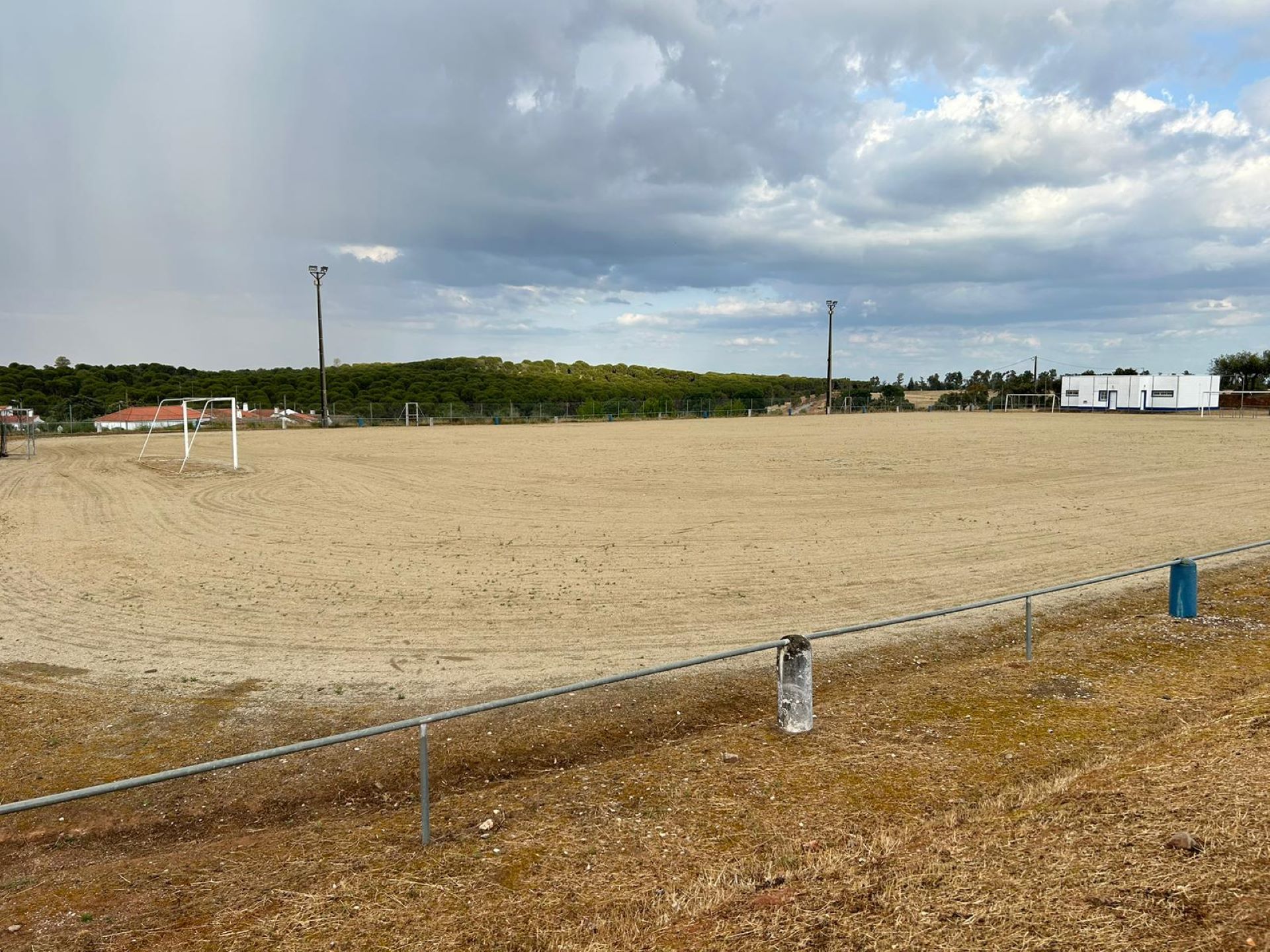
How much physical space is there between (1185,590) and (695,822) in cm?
787

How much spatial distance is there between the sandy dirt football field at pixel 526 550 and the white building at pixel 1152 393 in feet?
189

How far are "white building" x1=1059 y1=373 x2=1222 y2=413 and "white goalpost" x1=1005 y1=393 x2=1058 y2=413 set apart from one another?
5956mm

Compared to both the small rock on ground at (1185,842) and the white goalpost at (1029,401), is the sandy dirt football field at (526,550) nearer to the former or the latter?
the small rock on ground at (1185,842)

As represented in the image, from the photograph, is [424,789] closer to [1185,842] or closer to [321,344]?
[1185,842]

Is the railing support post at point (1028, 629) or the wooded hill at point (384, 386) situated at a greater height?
the wooded hill at point (384, 386)

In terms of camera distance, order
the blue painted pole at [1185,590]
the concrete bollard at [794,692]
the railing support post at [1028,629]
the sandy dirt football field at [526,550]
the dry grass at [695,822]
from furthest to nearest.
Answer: the blue painted pole at [1185,590]
the sandy dirt football field at [526,550]
the railing support post at [1028,629]
the concrete bollard at [794,692]
the dry grass at [695,822]

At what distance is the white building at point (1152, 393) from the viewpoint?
81.4 m

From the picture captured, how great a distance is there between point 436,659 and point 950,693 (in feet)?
17.9

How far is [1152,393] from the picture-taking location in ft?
273

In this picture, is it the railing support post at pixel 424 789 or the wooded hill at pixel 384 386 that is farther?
the wooded hill at pixel 384 386

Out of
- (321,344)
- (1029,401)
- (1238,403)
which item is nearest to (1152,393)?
(1238,403)

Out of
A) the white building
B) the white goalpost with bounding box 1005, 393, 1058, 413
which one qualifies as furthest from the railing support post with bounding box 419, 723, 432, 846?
the white goalpost with bounding box 1005, 393, 1058, 413

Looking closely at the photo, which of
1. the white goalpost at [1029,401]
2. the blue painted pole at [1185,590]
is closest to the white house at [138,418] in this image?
the blue painted pole at [1185,590]

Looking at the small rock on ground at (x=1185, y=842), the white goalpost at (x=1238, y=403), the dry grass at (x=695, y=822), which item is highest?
the white goalpost at (x=1238, y=403)
